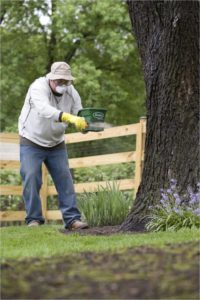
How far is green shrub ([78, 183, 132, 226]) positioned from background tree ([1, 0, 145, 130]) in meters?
8.14

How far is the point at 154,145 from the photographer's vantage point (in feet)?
18.8

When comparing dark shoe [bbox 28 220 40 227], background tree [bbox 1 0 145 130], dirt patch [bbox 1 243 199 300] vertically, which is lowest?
dark shoe [bbox 28 220 40 227]

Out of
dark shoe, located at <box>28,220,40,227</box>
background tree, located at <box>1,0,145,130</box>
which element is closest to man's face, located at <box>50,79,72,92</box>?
dark shoe, located at <box>28,220,40,227</box>

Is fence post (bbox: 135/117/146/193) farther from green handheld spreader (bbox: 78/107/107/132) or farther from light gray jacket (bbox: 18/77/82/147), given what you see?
green handheld spreader (bbox: 78/107/107/132)

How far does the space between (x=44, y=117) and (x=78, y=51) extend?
11.3 meters

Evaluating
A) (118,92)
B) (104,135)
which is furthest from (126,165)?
(118,92)

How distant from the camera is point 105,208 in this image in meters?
6.65

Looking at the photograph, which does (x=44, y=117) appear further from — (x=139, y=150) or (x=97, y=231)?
(x=139, y=150)

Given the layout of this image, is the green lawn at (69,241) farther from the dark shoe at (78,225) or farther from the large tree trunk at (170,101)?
the large tree trunk at (170,101)

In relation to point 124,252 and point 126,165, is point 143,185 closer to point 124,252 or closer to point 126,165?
point 124,252

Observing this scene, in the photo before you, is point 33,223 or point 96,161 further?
point 96,161

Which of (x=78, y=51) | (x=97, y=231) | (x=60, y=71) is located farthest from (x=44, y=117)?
(x=78, y=51)

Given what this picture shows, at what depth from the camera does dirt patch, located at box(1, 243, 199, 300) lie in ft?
7.39

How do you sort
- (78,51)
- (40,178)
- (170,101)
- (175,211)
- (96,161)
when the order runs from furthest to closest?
1. (78,51)
2. (96,161)
3. (40,178)
4. (170,101)
5. (175,211)
